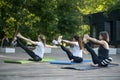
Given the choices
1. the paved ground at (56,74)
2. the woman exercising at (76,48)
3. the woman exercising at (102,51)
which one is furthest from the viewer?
the woman exercising at (76,48)

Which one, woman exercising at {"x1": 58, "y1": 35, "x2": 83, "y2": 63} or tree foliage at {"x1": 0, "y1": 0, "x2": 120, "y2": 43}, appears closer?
woman exercising at {"x1": 58, "y1": 35, "x2": 83, "y2": 63}

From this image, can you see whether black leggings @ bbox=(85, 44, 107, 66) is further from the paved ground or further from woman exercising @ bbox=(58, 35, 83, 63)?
woman exercising @ bbox=(58, 35, 83, 63)

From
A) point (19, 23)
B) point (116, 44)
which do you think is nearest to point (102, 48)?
point (19, 23)

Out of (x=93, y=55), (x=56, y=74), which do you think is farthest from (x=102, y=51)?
(x=56, y=74)

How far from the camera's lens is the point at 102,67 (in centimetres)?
1442

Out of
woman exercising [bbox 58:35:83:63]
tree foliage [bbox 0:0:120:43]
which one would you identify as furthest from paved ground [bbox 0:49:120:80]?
tree foliage [bbox 0:0:120:43]

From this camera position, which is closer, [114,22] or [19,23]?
[19,23]

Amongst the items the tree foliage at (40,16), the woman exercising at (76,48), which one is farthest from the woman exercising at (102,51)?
the tree foliage at (40,16)

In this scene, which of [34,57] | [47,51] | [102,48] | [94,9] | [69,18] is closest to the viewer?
[102,48]

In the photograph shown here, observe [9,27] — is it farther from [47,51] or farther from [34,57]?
[34,57]

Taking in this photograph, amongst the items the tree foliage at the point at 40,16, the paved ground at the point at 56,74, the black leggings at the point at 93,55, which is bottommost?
the paved ground at the point at 56,74

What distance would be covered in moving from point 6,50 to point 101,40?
1851 cm

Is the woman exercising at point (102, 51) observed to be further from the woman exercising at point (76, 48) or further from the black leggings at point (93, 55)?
the woman exercising at point (76, 48)

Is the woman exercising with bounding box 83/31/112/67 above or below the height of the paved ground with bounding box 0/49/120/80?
above
